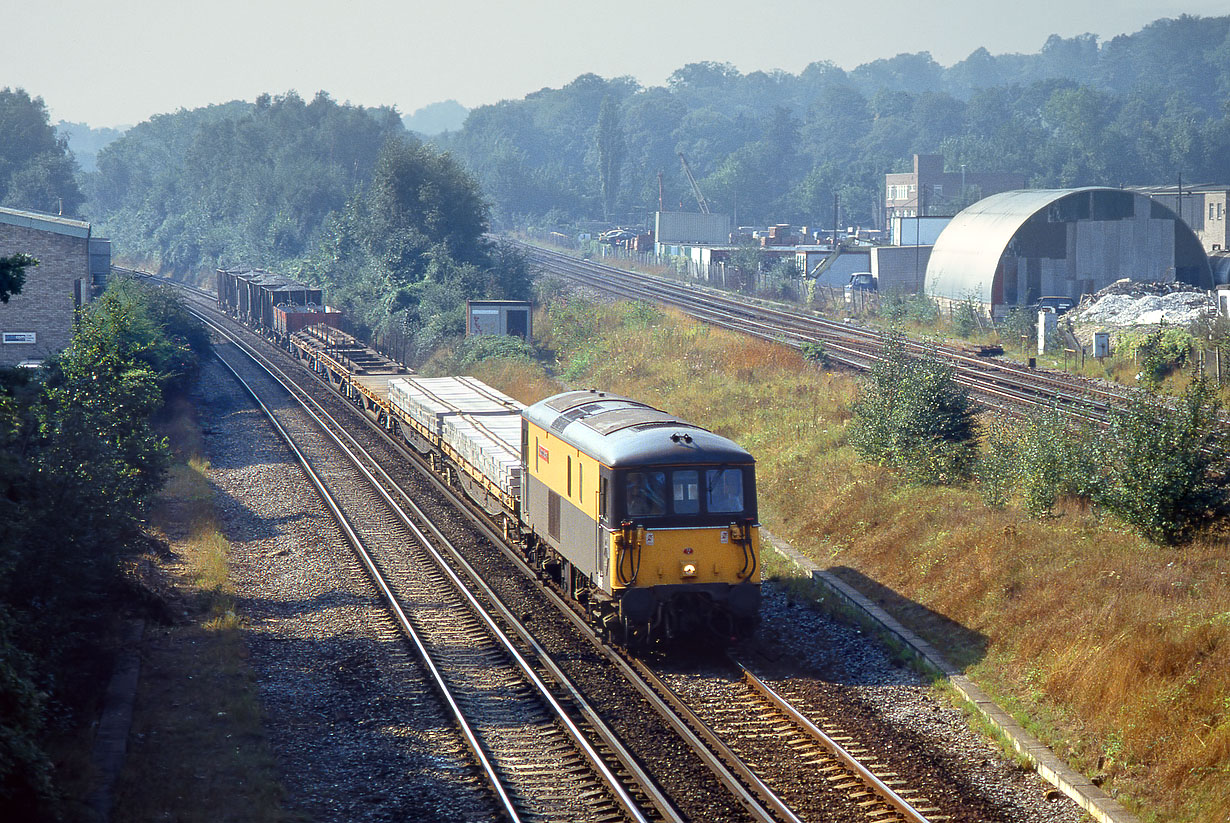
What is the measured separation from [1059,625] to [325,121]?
306ft

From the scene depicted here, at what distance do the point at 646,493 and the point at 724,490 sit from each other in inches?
39.2

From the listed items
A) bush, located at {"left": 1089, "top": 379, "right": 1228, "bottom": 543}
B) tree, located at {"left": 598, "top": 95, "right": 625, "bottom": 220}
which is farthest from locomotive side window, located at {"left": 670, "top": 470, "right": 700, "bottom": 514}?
tree, located at {"left": 598, "top": 95, "right": 625, "bottom": 220}

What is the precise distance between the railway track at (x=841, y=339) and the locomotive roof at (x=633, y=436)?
305 inches

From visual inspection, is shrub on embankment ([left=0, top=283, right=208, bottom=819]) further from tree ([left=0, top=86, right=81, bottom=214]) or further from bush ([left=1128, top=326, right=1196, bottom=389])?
tree ([left=0, top=86, right=81, bottom=214])

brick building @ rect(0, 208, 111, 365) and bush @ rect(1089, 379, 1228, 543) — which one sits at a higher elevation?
brick building @ rect(0, 208, 111, 365)

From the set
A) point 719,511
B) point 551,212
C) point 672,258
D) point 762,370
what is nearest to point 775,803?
point 719,511

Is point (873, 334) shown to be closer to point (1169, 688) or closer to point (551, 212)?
point (1169, 688)

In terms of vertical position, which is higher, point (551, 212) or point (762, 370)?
point (551, 212)

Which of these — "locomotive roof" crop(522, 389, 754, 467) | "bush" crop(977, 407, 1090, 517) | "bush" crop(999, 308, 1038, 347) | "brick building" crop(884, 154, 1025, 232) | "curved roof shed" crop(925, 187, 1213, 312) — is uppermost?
"brick building" crop(884, 154, 1025, 232)

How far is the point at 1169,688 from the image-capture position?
34.7ft

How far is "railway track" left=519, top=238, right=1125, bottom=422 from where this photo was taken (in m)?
27.5

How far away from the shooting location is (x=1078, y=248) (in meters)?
48.2

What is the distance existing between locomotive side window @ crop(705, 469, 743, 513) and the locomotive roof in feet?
0.55

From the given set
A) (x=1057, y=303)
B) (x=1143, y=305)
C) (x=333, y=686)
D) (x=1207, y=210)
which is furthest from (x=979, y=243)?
(x=333, y=686)
